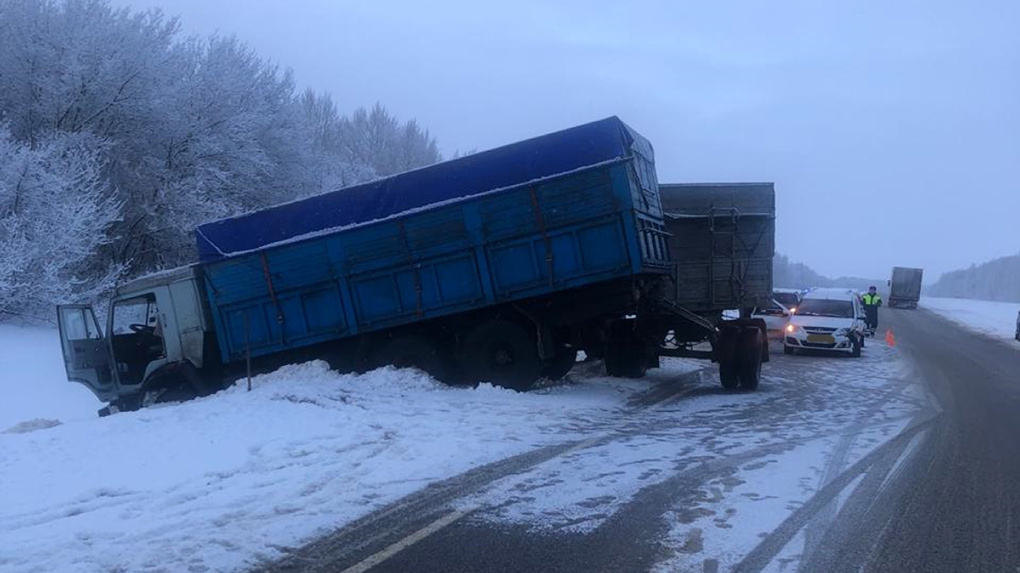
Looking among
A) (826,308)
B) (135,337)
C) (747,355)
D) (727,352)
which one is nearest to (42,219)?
(135,337)

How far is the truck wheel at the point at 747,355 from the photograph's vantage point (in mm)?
14375

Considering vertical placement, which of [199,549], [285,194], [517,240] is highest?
[285,194]

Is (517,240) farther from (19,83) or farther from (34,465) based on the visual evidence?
(19,83)

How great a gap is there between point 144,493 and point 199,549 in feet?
5.27

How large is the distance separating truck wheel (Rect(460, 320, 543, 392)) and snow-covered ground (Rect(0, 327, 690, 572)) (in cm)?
53

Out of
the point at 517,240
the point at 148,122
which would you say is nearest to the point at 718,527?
the point at 517,240

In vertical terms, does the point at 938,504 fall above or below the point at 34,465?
below

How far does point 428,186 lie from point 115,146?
1513 cm

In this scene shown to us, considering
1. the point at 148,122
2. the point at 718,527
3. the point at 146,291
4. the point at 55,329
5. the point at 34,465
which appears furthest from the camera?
the point at 148,122

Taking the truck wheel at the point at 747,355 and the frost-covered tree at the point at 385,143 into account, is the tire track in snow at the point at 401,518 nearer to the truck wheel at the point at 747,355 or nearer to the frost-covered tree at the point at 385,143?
the truck wheel at the point at 747,355

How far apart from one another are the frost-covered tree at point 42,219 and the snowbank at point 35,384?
2.84ft

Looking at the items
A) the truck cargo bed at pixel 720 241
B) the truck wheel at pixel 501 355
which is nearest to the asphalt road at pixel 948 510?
the truck cargo bed at pixel 720 241

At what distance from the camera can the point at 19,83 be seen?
23.2 m

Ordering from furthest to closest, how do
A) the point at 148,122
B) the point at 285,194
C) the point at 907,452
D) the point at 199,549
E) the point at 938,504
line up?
the point at 285,194 → the point at 148,122 → the point at 907,452 → the point at 938,504 → the point at 199,549
